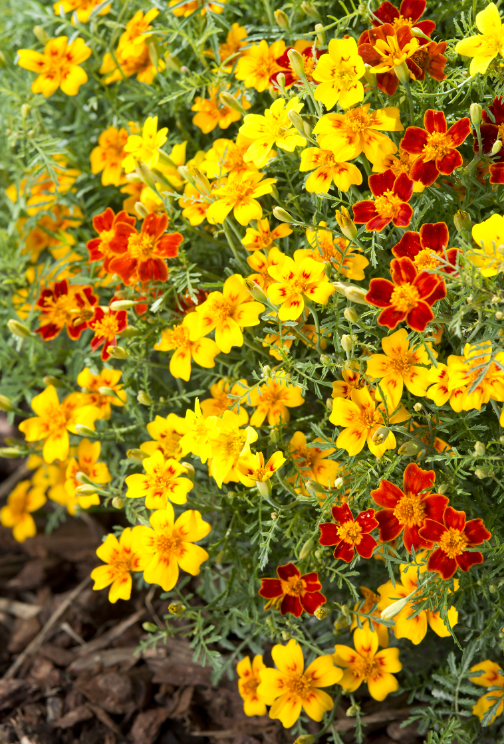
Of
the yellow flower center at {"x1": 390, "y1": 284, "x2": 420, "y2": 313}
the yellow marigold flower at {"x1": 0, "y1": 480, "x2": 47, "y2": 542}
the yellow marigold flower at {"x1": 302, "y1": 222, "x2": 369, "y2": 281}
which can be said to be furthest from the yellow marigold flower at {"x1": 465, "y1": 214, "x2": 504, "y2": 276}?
the yellow marigold flower at {"x1": 0, "y1": 480, "x2": 47, "y2": 542}

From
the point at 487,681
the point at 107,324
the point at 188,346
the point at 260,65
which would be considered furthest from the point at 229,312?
the point at 487,681

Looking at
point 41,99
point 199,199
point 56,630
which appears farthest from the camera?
point 56,630

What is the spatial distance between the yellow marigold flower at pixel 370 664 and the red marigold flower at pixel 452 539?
41 centimetres

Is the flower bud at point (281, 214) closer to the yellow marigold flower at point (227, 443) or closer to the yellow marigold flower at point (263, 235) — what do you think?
the yellow marigold flower at point (263, 235)

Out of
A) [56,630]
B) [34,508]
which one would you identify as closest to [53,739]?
[56,630]

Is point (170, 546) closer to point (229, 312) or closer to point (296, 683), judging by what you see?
point (296, 683)

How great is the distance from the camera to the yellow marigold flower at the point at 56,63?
2.02 m

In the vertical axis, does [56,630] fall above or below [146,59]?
below

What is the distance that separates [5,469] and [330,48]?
8.65 ft

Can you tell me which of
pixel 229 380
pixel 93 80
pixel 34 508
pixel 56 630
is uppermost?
pixel 93 80

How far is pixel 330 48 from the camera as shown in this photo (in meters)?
1.44

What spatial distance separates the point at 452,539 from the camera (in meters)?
1.38

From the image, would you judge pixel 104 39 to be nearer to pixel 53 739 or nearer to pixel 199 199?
pixel 199 199

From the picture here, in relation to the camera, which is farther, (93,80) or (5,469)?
(5,469)
